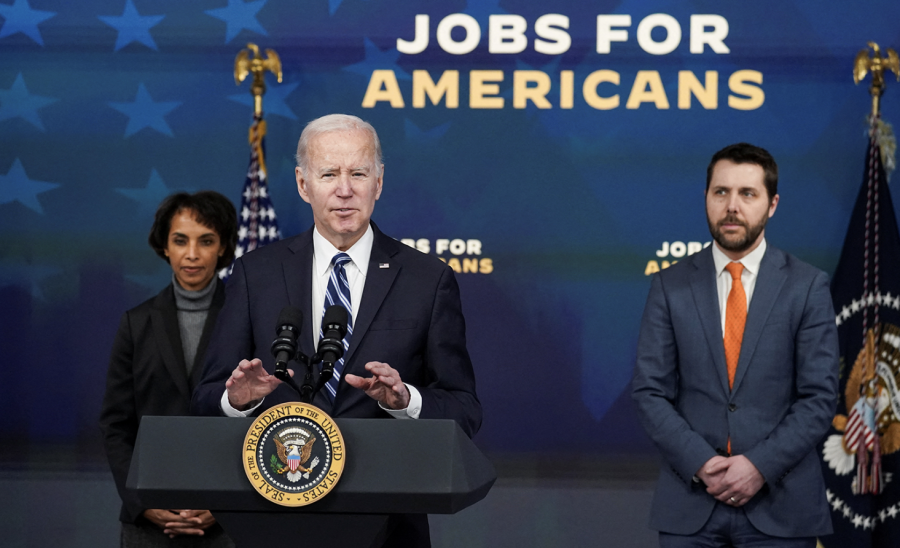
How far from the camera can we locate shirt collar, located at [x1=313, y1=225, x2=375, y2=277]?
2385 mm

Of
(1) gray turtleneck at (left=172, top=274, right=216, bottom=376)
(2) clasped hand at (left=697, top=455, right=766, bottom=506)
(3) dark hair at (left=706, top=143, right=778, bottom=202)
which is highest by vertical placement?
(3) dark hair at (left=706, top=143, right=778, bottom=202)

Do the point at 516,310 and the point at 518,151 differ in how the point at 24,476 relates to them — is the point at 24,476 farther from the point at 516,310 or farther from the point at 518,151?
the point at 518,151

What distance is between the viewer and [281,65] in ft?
15.8

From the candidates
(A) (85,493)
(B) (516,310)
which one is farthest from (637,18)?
(A) (85,493)

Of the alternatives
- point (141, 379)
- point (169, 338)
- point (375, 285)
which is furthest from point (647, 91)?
point (375, 285)

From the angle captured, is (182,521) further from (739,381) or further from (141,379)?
(739,381)

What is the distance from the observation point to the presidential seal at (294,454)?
1.75 m

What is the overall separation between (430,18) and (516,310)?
Result: 146 cm

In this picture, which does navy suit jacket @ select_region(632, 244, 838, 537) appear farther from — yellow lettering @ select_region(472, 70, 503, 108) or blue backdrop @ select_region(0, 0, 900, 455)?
yellow lettering @ select_region(472, 70, 503, 108)

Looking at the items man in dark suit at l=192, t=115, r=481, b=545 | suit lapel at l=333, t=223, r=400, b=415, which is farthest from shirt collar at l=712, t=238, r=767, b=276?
suit lapel at l=333, t=223, r=400, b=415

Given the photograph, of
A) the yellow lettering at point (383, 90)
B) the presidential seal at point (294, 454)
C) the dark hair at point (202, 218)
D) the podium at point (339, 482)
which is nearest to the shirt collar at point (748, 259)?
the podium at point (339, 482)

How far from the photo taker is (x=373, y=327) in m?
2.26

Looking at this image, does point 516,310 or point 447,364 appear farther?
point 516,310

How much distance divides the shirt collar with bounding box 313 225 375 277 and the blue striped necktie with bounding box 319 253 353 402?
2cm
